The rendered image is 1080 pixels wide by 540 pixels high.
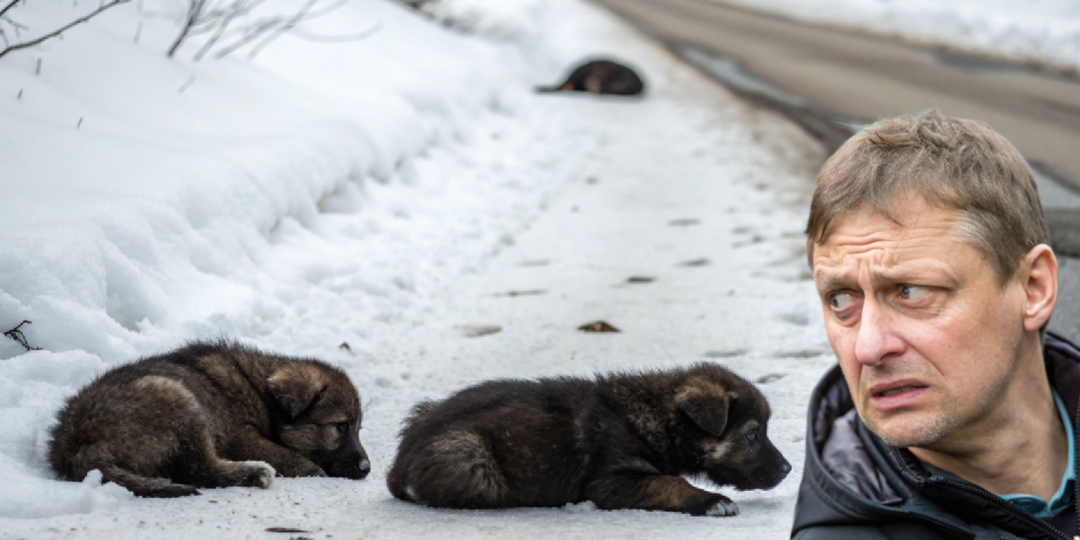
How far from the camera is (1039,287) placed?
2.82m

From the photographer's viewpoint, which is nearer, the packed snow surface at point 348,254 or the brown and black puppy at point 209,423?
the brown and black puppy at point 209,423

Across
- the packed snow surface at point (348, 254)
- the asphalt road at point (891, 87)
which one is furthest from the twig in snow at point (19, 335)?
the asphalt road at point (891, 87)

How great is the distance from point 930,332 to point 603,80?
15.4 metres

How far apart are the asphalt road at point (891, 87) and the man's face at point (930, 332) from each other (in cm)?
374

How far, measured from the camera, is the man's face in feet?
8.93

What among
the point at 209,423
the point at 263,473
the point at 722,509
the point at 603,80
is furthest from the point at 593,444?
the point at 603,80

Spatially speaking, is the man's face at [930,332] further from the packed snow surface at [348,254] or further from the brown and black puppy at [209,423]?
the brown and black puppy at [209,423]

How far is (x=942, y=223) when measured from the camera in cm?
275

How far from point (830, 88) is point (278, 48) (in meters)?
8.93

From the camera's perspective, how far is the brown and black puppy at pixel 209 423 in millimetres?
3938

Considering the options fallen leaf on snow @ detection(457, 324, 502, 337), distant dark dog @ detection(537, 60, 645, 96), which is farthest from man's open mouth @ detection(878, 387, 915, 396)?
distant dark dog @ detection(537, 60, 645, 96)

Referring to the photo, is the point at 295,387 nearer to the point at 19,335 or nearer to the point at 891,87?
the point at 19,335

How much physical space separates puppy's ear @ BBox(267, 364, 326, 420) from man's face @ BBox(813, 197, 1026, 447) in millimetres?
2933

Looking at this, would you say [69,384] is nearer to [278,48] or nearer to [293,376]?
[293,376]
